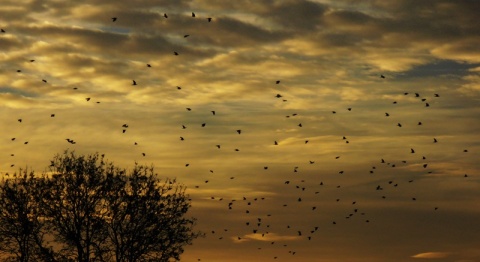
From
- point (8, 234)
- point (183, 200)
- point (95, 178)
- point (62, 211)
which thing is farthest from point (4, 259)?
point (183, 200)

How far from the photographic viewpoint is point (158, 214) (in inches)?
2311

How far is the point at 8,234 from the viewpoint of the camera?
58.6 metres

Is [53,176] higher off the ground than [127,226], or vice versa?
[53,176]

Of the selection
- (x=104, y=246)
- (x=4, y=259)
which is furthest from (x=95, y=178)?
(x=4, y=259)

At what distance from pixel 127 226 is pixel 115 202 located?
7.55 ft

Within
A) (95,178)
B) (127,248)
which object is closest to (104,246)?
(127,248)

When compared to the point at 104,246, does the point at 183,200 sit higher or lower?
higher

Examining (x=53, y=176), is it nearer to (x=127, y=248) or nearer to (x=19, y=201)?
(x=19, y=201)

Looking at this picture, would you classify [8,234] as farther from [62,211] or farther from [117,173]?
[117,173]

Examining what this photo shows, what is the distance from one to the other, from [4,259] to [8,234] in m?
2.24

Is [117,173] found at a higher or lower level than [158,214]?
higher

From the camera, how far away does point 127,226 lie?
57.8 metres

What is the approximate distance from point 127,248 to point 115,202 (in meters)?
4.04

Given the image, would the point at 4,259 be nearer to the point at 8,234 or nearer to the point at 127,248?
the point at 8,234
